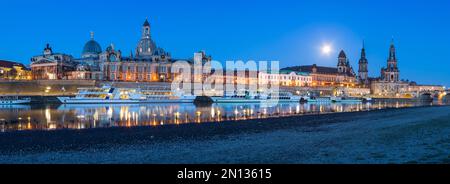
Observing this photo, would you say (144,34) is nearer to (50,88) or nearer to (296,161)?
(50,88)

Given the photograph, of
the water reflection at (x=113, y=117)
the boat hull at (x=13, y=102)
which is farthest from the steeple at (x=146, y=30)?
the water reflection at (x=113, y=117)

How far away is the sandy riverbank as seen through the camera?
14.1 meters

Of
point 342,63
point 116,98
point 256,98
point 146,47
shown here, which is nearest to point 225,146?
point 116,98

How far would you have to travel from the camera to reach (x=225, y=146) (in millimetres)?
16953

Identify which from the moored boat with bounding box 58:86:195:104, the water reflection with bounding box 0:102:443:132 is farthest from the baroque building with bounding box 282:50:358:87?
the water reflection with bounding box 0:102:443:132

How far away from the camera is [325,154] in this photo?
15.1 meters

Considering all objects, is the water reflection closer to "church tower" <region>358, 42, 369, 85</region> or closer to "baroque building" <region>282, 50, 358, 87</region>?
"baroque building" <region>282, 50, 358, 87</region>

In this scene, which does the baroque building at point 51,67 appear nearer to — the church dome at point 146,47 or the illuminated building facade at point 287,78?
the church dome at point 146,47

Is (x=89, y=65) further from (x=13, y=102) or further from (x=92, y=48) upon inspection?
(x=13, y=102)
